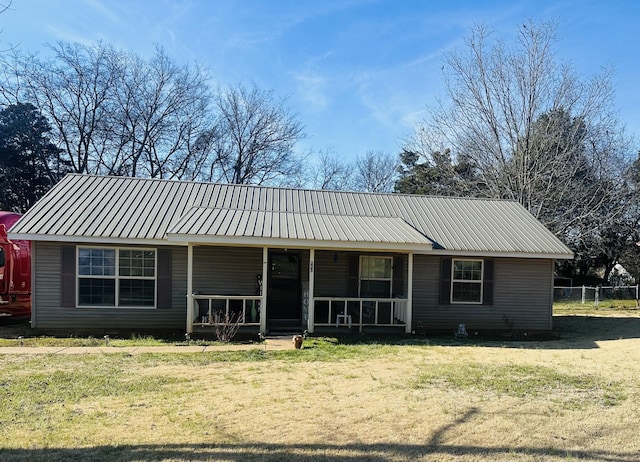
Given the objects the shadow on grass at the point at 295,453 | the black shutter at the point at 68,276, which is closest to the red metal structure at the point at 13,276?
the black shutter at the point at 68,276

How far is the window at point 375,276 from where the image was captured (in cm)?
1244

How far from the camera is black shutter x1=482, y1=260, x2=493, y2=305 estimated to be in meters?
12.1

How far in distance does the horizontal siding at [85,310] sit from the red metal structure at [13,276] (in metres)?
2.94

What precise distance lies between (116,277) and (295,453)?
844 cm

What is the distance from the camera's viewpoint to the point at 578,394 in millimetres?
6094

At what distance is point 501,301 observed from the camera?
12.2 m

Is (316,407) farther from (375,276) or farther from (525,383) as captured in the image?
(375,276)

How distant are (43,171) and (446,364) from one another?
96.7 ft

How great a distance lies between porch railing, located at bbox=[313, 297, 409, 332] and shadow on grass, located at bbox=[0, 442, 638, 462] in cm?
706

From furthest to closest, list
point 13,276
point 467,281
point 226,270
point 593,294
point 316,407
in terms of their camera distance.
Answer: point 593,294 < point 13,276 < point 467,281 < point 226,270 < point 316,407

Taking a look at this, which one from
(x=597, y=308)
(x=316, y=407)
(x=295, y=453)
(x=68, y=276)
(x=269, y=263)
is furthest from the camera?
(x=597, y=308)

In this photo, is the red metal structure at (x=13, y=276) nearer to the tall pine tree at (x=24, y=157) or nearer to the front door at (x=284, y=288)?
the front door at (x=284, y=288)

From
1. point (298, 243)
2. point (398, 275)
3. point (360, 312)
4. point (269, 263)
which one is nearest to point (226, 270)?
point (269, 263)

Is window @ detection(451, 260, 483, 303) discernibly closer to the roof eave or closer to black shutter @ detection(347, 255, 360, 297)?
the roof eave
